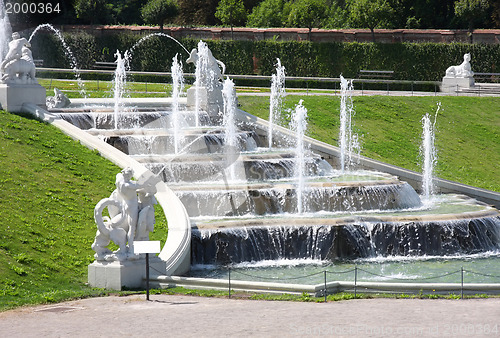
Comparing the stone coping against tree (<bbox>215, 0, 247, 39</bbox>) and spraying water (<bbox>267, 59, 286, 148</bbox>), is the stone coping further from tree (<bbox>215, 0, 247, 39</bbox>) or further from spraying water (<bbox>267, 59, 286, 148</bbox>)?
tree (<bbox>215, 0, 247, 39</bbox>)

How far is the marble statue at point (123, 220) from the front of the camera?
16.9 metres

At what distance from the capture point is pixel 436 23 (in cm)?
5425

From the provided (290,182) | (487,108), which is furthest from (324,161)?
(487,108)

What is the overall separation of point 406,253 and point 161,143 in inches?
337

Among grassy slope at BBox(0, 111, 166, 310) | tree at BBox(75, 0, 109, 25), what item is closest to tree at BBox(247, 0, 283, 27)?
tree at BBox(75, 0, 109, 25)

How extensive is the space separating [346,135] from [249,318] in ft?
65.1

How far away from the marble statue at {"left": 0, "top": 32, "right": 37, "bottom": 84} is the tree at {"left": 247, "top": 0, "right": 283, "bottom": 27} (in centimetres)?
3023

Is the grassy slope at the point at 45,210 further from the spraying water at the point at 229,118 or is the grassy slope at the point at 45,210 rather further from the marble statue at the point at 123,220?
the spraying water at the point at 229,118

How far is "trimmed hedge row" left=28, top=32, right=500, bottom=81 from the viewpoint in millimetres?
45938

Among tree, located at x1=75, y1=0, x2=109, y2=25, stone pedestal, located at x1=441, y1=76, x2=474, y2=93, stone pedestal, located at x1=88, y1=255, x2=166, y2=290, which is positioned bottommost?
stone pedestal, located at x1=88, y1=255, x2=166, y2=290

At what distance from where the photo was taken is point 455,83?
42.9 m

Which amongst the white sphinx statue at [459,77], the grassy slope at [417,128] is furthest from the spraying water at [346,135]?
the white sphinx statue at [459,77]

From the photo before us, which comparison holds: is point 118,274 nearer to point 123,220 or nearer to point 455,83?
point 123,220

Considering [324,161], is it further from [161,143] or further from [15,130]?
[15,130]
